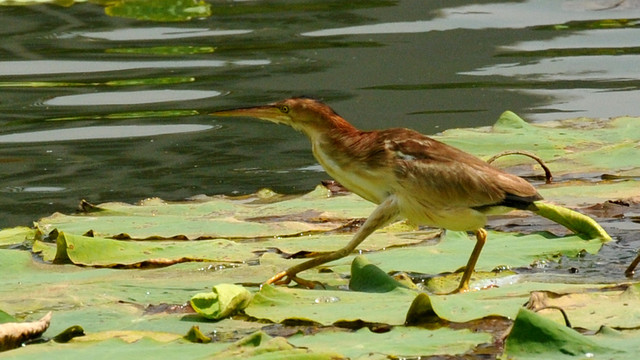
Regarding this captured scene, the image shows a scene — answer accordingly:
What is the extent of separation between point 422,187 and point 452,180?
4.3 inches

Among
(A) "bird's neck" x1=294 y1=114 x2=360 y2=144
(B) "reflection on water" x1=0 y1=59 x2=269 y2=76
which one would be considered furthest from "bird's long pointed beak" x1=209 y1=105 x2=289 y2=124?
(B) "reflection on water" x1=0 y1=59 x2=269 y2=76

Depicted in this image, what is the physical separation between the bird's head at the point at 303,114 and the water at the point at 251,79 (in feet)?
6.56

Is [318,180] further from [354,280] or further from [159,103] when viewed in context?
[354,280]

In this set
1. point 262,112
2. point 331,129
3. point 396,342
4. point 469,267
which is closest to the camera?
point 396,342

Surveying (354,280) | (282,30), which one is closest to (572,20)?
(282,30)

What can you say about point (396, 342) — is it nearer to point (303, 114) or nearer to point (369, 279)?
point (369, 279)

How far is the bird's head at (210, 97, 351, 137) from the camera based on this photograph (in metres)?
5.00

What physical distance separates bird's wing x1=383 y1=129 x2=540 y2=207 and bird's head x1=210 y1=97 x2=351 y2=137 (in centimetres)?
35

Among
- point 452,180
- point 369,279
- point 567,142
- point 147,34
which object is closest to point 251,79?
point 147,34

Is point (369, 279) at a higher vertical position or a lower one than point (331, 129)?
lower

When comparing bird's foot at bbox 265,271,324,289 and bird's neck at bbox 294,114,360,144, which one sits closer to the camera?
bird's foot at bbox 265,271,324,289

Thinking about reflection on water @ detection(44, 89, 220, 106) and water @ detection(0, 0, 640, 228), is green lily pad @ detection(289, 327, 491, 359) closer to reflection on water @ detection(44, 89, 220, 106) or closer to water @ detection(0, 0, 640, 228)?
water @ detection(0, 0, 640, 228)

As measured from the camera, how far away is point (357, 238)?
4.70 m

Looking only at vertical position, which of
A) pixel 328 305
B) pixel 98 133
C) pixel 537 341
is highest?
pixel 537 341
